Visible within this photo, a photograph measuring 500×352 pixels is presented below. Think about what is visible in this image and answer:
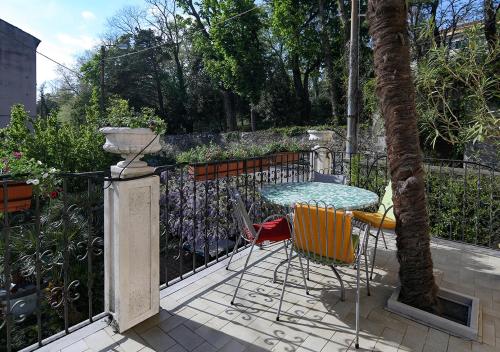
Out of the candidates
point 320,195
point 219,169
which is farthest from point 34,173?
point 320,195

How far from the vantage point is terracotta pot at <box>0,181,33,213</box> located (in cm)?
172

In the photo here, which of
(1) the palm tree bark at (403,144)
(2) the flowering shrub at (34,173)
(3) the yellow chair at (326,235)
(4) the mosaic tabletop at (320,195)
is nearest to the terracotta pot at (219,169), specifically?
(4) the mosaic tabletop at (320,195)

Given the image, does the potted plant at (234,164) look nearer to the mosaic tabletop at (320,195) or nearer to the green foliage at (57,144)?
the mosaic tabletop at (320,195)

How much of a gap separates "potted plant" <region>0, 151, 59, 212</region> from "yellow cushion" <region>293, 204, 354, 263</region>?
1547 millimetres

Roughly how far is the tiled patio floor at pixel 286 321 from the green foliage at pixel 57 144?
18.3 ft

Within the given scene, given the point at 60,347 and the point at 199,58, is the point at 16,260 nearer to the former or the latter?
the point at 60,347

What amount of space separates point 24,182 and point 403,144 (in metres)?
2.38

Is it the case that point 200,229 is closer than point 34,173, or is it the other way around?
point 34,173

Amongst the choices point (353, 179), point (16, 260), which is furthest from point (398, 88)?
point (16, 260)

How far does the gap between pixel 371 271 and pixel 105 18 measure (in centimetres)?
2850

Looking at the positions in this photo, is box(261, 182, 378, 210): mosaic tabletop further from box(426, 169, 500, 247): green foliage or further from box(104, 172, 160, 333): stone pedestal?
box(426, 169, 500, 247): green foliage

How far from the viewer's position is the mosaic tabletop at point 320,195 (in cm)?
263

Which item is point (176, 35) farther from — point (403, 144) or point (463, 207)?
point (403, 144)

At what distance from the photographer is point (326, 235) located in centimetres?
217
